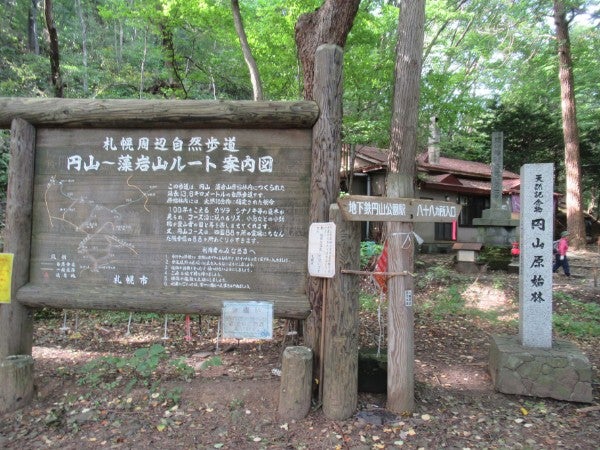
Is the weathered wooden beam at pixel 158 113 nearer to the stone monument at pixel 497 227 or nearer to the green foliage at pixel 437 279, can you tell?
the green foliage at pixel 437 279

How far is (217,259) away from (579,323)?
621 cm

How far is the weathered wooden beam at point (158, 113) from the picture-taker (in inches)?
138

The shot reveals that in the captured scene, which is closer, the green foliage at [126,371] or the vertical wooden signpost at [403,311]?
the vertical wooden signpost at [403,311]

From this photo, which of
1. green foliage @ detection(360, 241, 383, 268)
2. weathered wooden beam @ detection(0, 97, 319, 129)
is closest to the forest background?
green foliage @ detection(360, 241, 383, 268)

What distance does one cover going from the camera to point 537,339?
4.45 meters

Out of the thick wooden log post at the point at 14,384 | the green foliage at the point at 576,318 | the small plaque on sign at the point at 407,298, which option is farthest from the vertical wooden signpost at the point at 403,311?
the green foliage at the point at 576,318

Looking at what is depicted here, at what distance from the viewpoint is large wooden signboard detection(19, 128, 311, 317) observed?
11.8ft

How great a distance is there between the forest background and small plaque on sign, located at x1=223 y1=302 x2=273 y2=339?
662 centimetres

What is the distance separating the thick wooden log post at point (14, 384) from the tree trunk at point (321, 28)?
162 inches

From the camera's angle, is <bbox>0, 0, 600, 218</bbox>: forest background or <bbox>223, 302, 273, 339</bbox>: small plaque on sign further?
<bbox>0, 0, 600, 218</bbox>: forest background

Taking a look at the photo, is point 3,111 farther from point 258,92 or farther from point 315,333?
point 258,92

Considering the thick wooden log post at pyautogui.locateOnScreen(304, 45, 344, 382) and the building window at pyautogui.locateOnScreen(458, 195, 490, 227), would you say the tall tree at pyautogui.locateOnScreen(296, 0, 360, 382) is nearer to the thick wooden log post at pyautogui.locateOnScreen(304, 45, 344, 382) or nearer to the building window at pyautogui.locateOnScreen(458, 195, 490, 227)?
the thick wooden log post at pyautogui.locateOnScreen(304, 45, 344, 382)

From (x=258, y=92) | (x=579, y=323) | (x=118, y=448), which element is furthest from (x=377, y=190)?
(x=118, y=448)

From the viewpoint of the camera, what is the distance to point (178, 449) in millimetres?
3100
